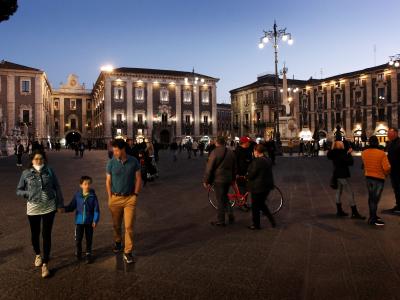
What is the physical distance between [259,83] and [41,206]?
79811 mm

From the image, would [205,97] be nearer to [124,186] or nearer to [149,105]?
[149,105]

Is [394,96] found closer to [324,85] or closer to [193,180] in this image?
[324,85]

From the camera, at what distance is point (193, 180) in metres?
16.0

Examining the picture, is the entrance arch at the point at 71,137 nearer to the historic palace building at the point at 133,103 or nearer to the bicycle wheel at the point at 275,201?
the historic palace building at the point at 133,103

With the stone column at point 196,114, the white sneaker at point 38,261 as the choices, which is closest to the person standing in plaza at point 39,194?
the white sneaker at point 38,261

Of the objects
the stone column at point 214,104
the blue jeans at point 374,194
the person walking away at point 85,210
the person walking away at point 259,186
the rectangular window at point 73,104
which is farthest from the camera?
the rectangular window at point 73,104

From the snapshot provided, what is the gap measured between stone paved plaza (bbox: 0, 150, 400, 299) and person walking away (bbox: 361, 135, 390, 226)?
0.96ft

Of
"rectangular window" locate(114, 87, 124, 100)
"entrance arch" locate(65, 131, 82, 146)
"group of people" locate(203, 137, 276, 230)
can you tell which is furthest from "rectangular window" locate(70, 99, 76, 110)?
"group of people" locate(203, 137, 276, 230)

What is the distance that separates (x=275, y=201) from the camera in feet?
29.1

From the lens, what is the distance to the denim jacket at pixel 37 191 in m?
5.17

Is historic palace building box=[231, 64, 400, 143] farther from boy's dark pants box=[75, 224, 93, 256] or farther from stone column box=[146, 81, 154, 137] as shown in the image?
boy's dark pants box=[75, 224, 93, 256]

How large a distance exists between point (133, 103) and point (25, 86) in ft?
54.8

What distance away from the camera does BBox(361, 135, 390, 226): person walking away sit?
7.74 meters

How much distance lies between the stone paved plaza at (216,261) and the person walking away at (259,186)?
295 mm
